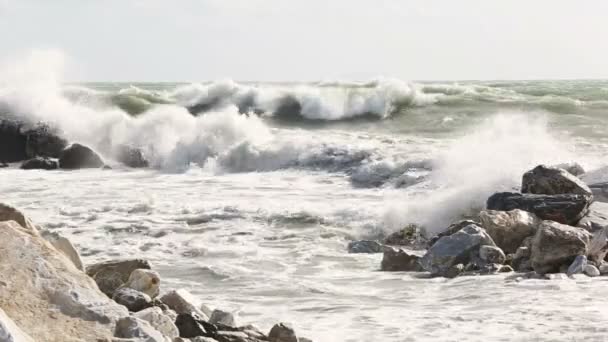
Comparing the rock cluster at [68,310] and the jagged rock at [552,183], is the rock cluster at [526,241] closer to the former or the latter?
the jagged rock at [552,183]

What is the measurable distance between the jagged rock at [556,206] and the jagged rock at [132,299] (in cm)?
480

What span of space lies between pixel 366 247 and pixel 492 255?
1625 millimetres

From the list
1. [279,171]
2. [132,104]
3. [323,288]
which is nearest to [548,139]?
[279,171]

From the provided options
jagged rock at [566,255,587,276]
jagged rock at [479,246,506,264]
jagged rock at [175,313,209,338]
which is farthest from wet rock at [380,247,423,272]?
jagged rock at [175,313,209,338]

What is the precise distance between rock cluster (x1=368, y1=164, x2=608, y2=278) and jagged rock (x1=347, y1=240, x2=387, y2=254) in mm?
47

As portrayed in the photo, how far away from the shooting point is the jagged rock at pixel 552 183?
8672mm

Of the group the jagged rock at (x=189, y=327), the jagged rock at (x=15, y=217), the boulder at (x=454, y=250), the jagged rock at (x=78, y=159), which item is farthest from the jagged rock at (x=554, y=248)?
the jagged rock at (x=78, y=159)

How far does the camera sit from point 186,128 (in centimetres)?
1936

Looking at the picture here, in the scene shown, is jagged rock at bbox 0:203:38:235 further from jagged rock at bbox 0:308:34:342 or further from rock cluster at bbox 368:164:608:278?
rock cluster at bbox 368:164:608:278

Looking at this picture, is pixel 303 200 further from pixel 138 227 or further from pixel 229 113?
pixel 229 113

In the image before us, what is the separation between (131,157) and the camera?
18.1 m

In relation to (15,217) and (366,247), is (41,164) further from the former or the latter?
(15,217)

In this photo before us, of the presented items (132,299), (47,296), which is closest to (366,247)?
(132,299)

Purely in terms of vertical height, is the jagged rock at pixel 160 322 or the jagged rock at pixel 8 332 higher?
the jagged rock at pixel 8 332
